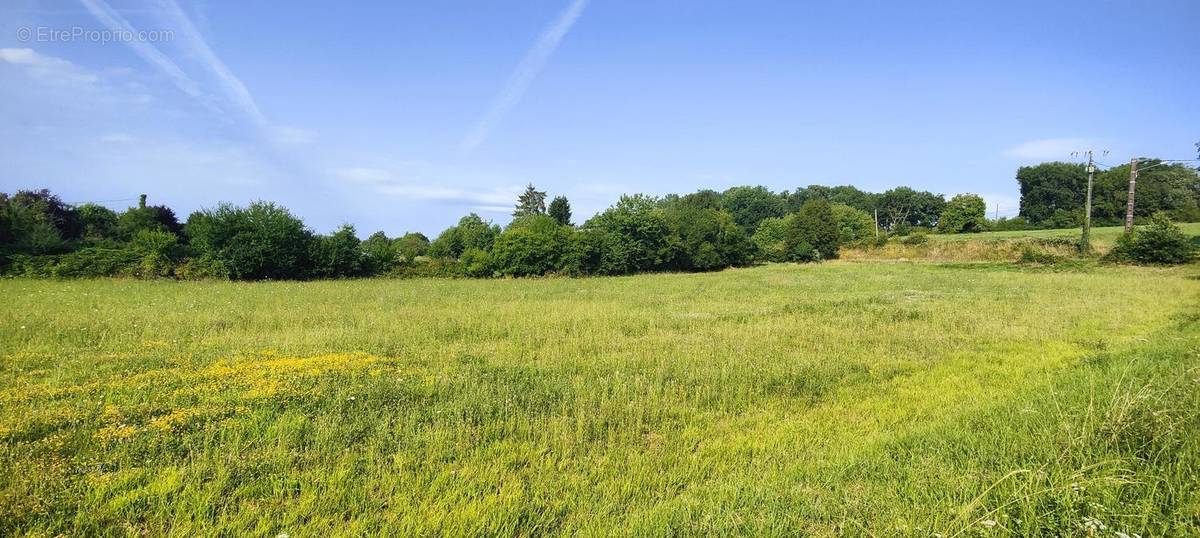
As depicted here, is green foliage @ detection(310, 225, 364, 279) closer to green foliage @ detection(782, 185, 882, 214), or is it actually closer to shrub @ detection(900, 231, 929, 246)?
shrub @ detection(900, 231, 929, 246)

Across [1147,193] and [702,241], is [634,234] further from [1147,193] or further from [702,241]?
[1147,193]

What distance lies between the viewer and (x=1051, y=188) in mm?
96938

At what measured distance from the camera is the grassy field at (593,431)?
3865mm

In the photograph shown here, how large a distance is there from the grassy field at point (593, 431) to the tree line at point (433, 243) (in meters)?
25.7

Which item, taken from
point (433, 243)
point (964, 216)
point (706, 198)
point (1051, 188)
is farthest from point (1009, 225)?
point (433, 243)

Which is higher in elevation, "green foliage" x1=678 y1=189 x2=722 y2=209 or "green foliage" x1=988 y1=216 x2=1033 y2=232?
"green foliage" x1=678 y1=189 x2=722 y2=209

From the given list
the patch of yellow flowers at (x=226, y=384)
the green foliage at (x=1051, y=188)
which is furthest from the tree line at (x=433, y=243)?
the patch of yellow flowers at (x=226, y=384)

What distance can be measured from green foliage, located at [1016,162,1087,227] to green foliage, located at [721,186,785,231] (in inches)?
1867

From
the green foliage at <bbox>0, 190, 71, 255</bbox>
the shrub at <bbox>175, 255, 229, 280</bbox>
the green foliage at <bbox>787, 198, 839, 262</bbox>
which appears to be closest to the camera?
the shrub at <bbox>175, 255, 229, 280</bbox>

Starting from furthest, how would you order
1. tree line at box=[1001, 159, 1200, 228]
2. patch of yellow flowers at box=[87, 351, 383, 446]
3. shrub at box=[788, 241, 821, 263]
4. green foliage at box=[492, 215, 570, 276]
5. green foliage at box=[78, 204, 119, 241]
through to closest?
1. tree line at box=[1001, 159, 1200, 228]
2. shrub at box=[788, 241, 821, 263]
3. green foliage at box=[78, 204, 119, 241]
4. green foliage at box=[492, 215, 570, 276]
5. patch of yellow flowers at box=[87, 351, 383, 446]

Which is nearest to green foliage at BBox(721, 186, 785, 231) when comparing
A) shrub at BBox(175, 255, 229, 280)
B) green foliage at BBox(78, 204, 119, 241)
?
shrub at BBox(175, 255, 229, 280)

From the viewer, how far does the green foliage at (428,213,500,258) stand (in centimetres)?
5616

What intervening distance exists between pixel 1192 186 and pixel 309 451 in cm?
11703

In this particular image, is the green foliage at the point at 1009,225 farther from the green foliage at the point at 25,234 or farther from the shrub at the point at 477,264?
the green foliage at the point at 25,234
